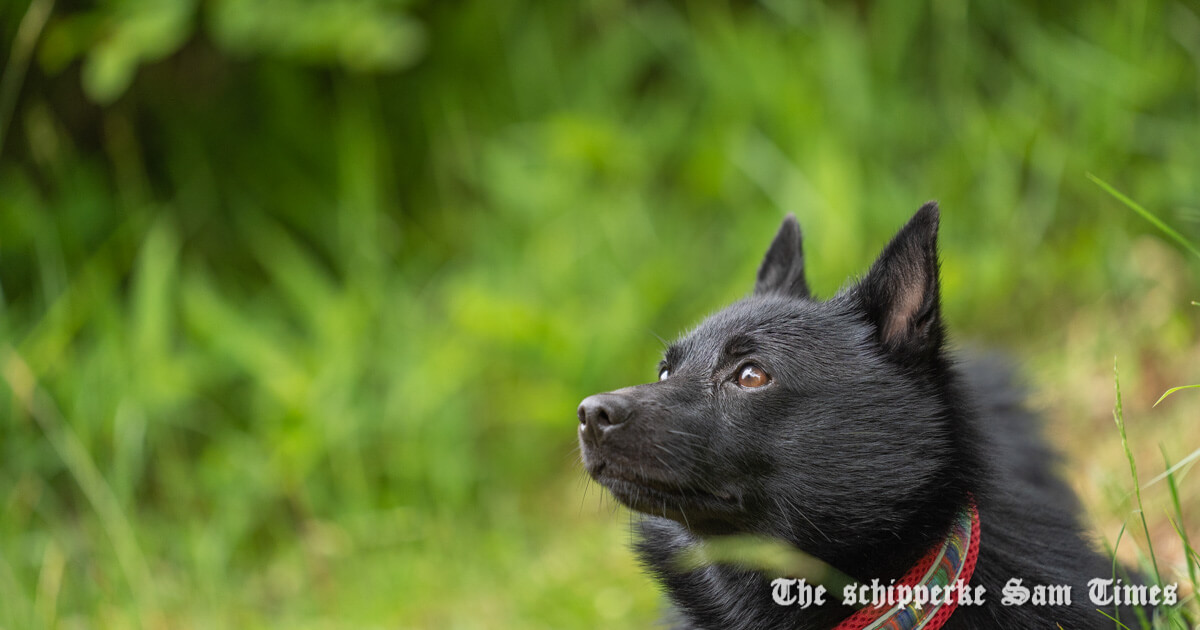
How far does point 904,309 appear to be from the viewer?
2.00 m

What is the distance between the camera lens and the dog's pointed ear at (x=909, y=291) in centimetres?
189

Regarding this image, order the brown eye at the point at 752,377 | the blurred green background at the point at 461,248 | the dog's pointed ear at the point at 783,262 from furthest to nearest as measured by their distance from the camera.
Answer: the blurred green background at the point at 461,248 < the dog's pointed ear at the point at 783,262 < the brown eye at the point at 752,377

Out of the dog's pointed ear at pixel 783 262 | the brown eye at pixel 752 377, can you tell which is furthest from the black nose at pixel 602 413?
the dog's pointed ear at pixel 783 262

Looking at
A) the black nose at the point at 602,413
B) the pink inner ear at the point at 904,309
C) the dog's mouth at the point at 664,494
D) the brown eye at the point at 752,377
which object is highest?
the pink inner ear at the point at 904,309

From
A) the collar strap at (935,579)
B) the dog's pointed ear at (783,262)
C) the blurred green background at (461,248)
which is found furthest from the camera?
the blurred green background at (461,248)

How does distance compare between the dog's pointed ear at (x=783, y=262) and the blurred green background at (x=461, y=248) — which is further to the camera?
the blurred green background at (x=461, y=248)

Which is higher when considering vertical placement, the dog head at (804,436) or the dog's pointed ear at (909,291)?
the dog's pointed ear at (909,291)

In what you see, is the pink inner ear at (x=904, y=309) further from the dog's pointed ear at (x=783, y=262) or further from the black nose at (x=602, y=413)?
the black nose at (x=602, y=413)

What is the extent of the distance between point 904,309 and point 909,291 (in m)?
0.04

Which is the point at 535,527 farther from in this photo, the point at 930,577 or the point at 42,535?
the point at 930,577

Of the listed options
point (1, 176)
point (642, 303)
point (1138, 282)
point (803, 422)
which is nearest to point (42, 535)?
point (1, 176)

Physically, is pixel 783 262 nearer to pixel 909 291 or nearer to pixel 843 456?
pixel 909 291

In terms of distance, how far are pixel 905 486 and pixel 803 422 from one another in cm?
24

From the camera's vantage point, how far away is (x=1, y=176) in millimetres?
4258
